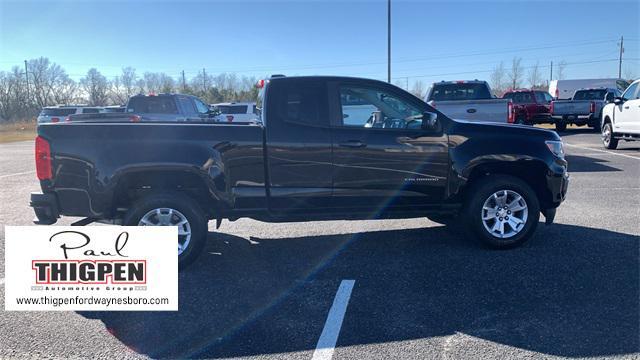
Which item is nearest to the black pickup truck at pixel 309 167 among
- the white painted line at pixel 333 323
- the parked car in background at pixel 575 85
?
the white painted line at pixel 333 323

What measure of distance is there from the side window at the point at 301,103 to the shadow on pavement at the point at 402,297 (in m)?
1.51

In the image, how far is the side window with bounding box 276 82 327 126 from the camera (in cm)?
505

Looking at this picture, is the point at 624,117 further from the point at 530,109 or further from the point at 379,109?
the point at 379,109

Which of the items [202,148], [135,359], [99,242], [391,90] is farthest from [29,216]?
[391,90]

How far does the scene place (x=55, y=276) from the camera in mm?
4129

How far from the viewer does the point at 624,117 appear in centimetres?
1417

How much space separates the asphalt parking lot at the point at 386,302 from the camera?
333cm

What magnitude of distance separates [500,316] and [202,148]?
10.1ft

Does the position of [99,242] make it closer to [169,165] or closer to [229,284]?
[169,165]

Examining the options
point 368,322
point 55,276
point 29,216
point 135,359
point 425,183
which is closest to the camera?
point 135,359

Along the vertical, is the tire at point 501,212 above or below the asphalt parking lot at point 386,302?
above

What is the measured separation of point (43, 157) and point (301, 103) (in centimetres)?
257

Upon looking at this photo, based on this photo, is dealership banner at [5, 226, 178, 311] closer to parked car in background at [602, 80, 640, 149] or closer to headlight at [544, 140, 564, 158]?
headlight at [544, 140, 564, 158]

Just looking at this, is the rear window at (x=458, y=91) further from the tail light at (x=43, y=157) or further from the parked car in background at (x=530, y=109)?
the parked car in background at (x=530, y=109)
